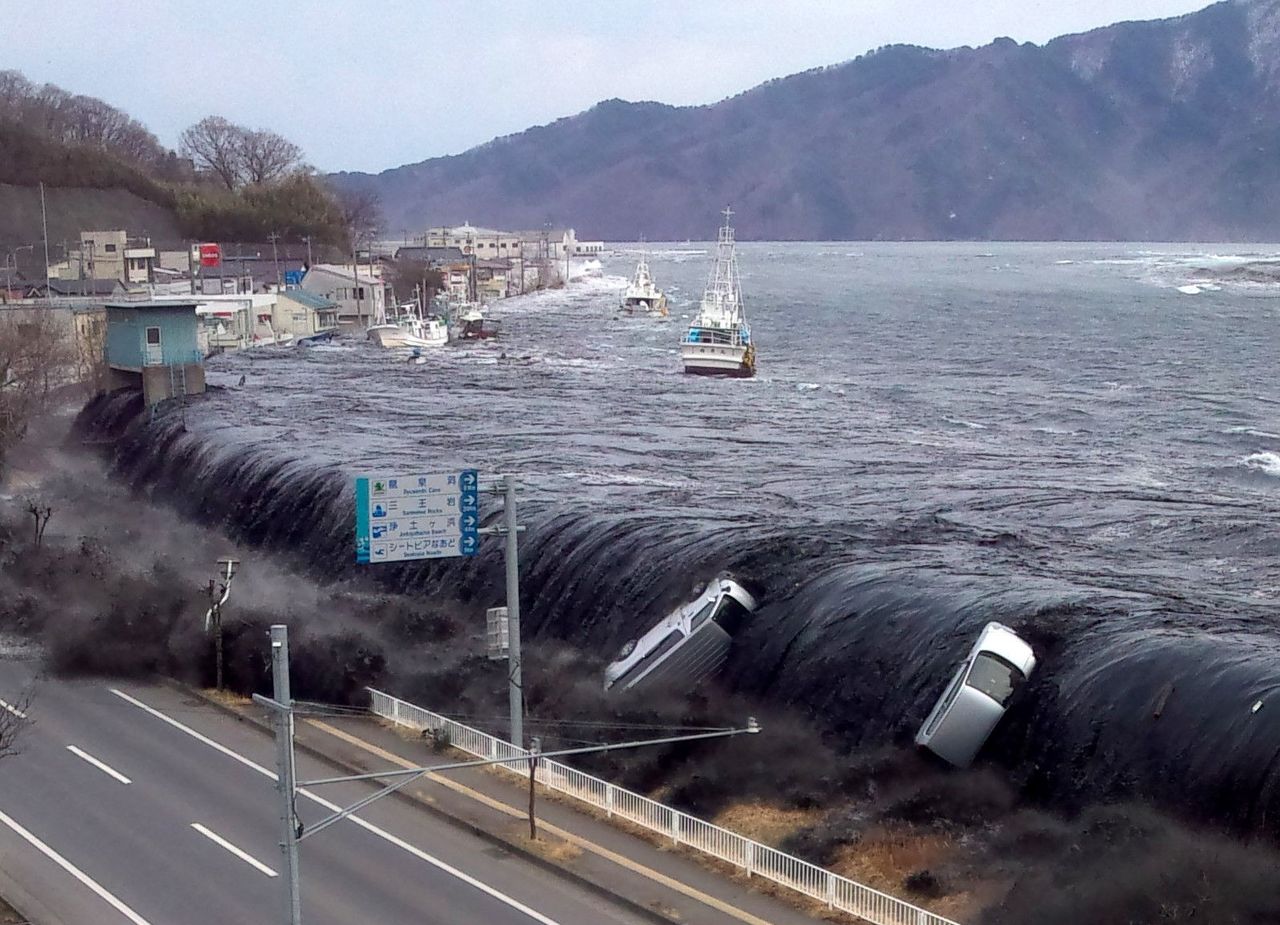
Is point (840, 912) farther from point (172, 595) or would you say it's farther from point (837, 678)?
point (172, 595)

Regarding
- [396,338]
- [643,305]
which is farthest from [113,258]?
[643,305]

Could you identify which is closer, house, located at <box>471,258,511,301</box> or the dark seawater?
the dark seawater

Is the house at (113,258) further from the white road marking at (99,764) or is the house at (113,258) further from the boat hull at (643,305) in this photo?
the white road marking at (99,764)

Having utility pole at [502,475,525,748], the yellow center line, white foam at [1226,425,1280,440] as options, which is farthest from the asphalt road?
white foam at [1226,425,1280,440]

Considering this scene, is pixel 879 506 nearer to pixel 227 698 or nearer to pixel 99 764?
pixel 227 698

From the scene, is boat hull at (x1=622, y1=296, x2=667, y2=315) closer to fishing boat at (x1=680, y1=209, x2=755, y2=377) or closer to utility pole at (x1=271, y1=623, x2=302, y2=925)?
fishing boat at (x1=680, y1=209, x2=755, y2=377)

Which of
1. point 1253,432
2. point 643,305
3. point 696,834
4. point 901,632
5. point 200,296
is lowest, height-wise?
point 696,834

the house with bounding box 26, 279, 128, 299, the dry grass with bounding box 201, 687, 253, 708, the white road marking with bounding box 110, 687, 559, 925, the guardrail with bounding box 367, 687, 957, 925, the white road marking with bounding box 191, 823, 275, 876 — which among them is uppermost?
the house with bounding box 26, 279, 128, 299
